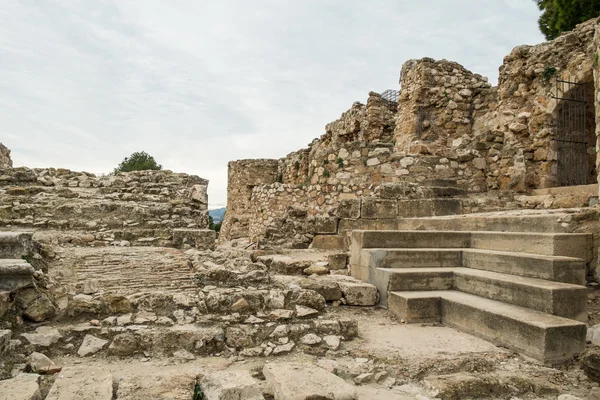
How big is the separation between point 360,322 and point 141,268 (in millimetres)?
2309

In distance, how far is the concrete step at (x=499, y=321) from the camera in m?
2.79

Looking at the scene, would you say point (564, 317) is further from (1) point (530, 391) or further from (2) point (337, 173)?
(2) point (337, 173)

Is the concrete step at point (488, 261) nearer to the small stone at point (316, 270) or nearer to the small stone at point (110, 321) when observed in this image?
the small stone at point (316, 270)

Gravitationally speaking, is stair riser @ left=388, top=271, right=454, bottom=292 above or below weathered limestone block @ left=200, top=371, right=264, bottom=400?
above

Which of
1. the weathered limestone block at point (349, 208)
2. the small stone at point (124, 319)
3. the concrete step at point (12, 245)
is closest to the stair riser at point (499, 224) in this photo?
the weathered limestone block at point (349, 208)

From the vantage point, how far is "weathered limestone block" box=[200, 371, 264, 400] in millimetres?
2287

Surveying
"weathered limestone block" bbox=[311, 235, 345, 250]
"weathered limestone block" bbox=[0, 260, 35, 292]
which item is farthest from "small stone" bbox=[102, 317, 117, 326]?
"weathered limestone block" bbox=[311, 235, 345, 250]

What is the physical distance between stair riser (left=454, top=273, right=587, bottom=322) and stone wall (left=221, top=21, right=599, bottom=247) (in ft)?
10.2

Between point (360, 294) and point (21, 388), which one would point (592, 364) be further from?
point (21, 388)

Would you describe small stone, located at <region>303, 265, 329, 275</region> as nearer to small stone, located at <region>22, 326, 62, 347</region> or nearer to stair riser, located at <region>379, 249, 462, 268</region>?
stair riser, located at <region>379, 249, 462, 268</region>

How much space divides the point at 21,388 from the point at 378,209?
17.3 ft

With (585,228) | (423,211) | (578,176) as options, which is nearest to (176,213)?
(423,211)

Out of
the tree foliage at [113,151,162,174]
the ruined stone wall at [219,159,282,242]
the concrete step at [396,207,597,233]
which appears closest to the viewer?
the concrete step at [396,207,597,233]

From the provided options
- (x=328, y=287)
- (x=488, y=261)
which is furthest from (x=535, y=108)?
(x=328, y=287)
